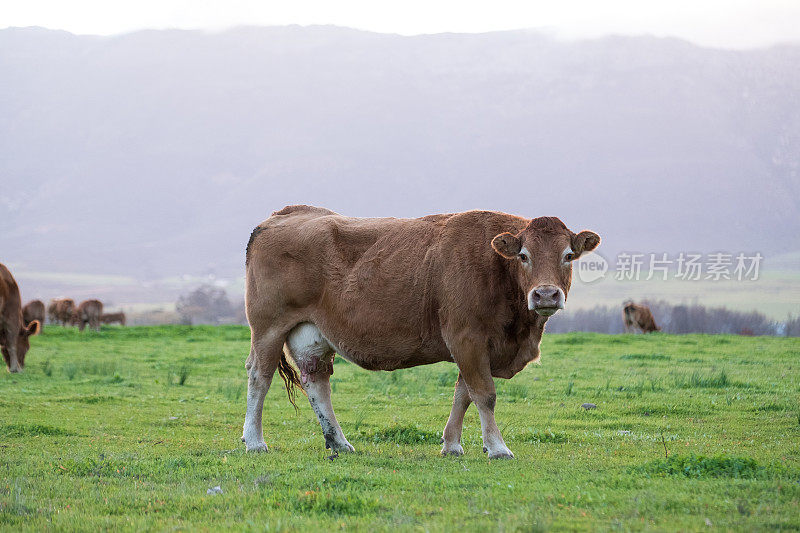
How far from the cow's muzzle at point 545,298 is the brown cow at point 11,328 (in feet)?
56.8

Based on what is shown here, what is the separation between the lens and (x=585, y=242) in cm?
913

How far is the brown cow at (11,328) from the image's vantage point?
853 inches

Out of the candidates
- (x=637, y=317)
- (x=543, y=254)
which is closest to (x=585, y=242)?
(x=543, y=254)

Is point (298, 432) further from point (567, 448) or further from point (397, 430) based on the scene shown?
point (567, 448)

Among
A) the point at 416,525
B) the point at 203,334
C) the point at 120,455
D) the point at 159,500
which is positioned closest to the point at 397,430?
the point at 120,455

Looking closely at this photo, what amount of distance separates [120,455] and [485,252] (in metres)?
4.56

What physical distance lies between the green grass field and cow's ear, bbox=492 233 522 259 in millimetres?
2115

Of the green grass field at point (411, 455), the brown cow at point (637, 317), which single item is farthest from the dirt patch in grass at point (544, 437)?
the brown cow at point (637, 317)

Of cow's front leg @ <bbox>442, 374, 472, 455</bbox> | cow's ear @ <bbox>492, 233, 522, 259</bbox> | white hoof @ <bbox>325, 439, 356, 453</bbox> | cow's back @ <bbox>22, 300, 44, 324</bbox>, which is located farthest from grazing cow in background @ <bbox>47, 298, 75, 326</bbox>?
cow's ear @ <bbox>492, 233, 522, 259</bbox>

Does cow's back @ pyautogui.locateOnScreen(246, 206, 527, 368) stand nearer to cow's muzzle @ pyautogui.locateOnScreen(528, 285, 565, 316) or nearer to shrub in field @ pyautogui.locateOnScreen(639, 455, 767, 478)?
cow's muzzle @ pyautogui.locateOnScreen(528, 285, 565, 316)

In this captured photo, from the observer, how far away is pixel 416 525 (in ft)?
18.3

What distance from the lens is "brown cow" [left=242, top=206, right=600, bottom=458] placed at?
8930 millimetres

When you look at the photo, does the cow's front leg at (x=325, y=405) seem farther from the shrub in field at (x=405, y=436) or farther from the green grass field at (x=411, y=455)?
the shrub in field at (x=405, y=436)

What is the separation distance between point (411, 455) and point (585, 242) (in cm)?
297
